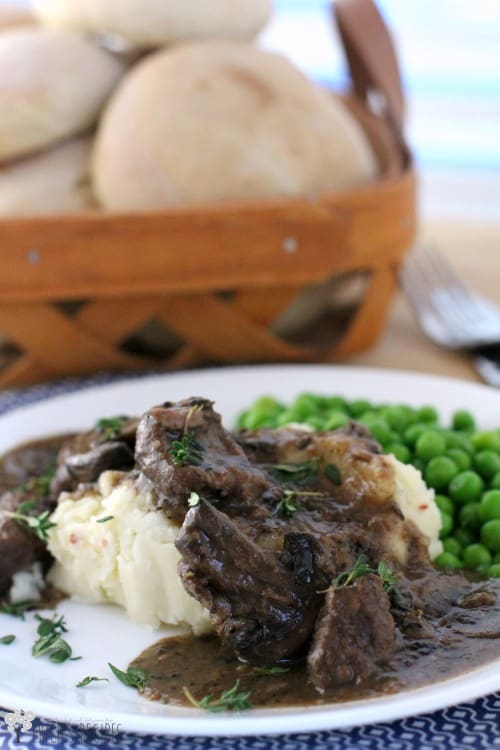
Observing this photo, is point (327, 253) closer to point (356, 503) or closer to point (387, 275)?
point (387, 275)

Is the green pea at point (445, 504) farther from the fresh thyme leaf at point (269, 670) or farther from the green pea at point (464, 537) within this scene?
the fresh thyme leaf at point (269, 670)

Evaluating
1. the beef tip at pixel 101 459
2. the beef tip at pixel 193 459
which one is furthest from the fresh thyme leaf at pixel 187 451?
the beef tip at pixel 101 459

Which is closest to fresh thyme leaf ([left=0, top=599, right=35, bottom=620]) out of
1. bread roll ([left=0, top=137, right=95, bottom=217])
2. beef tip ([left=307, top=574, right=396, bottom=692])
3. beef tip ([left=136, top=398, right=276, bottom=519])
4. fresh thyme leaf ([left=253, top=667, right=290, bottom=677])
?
beef tip ([left=136, top=398, right=276, bottom=519])

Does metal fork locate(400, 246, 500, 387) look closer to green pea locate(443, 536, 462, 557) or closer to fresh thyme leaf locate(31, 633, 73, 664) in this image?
green pea locate(443, 536, 462, 557)

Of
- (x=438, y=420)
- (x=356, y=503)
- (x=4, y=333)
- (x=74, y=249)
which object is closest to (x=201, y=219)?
(x=74, y=249)

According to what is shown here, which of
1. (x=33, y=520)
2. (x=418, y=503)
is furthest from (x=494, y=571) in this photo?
(x=33, y=520)
